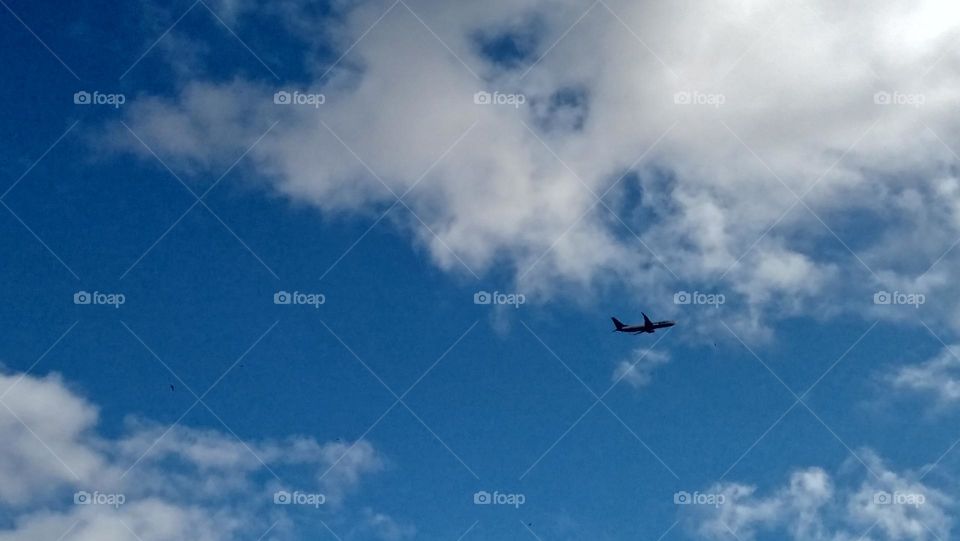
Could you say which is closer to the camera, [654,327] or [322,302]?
[322,302]

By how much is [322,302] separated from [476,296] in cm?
1432

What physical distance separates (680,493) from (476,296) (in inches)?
1064

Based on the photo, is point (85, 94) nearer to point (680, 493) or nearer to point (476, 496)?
point (476, 496)

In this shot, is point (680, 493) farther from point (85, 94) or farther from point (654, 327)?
point (85, 94)

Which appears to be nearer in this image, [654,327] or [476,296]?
[476,296]

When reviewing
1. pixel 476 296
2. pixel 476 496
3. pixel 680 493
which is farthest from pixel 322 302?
pixel 680 493

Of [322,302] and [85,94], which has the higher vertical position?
[85,94]

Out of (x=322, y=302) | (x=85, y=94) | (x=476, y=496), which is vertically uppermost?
(x=85, y=94)

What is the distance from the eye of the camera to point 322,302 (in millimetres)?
116000

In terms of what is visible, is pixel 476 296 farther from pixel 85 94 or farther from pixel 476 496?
pixel 85 94

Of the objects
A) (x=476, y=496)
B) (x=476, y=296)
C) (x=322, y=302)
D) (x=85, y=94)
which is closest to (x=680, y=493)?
(x=476, y=496)

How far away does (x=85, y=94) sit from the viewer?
113250 millimetres

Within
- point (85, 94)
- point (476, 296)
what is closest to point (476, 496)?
point (476, 296)

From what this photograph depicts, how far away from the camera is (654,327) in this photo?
475 ft
